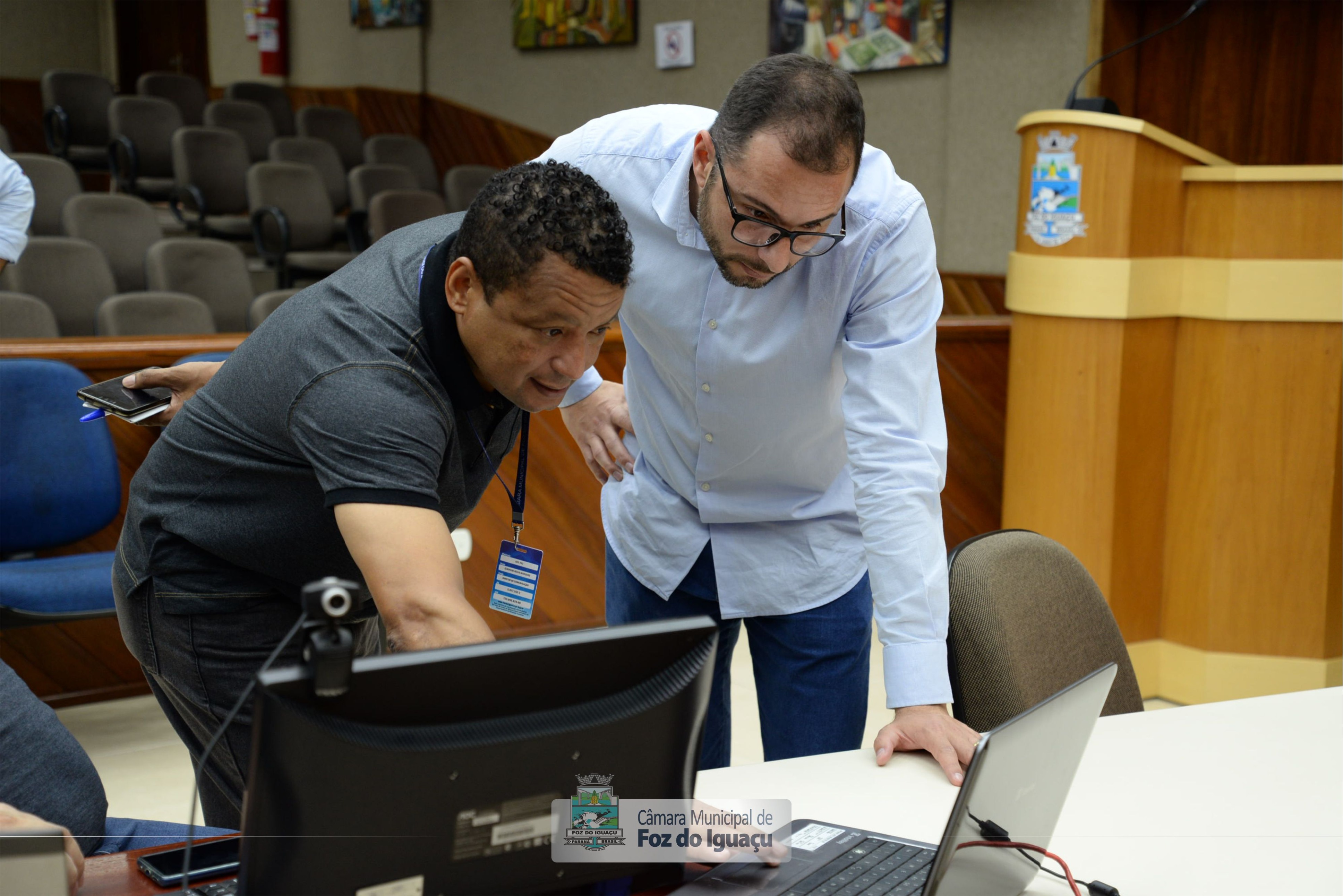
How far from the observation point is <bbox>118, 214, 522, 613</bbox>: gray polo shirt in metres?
1.13

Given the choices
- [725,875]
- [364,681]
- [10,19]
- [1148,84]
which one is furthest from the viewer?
[10,19]

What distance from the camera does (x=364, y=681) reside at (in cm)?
80

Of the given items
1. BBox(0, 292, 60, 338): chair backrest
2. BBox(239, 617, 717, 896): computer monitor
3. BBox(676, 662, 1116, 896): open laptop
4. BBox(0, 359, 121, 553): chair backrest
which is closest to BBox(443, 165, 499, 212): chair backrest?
BBox(0, 292, 60, 338): chair backrest

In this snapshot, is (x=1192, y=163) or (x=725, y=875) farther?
(x=1192, y=163)

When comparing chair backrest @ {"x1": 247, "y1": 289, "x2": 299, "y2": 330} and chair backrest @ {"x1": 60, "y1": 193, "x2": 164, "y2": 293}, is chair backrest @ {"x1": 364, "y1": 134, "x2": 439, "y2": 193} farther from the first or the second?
chair backrest @ {"x1": 247, "y1": 289, "x2": 299, "y2": 330}

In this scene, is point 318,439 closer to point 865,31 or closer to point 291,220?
point 865,31

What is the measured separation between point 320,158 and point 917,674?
630 centimetres

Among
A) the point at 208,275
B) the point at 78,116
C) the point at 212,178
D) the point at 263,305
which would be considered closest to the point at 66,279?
the point at 208,275

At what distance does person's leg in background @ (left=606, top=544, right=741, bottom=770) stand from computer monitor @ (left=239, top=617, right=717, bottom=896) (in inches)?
32.4

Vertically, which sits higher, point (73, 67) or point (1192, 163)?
point (73, 67)

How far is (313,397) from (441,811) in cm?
46

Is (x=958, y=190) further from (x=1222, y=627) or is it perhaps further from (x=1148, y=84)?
(x=1222, y=627)

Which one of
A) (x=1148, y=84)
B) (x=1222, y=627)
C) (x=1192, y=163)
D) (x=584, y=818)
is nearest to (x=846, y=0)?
(x=1148, y=84)

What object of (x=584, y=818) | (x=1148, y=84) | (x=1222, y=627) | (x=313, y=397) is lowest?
(x=1222, y=627)
